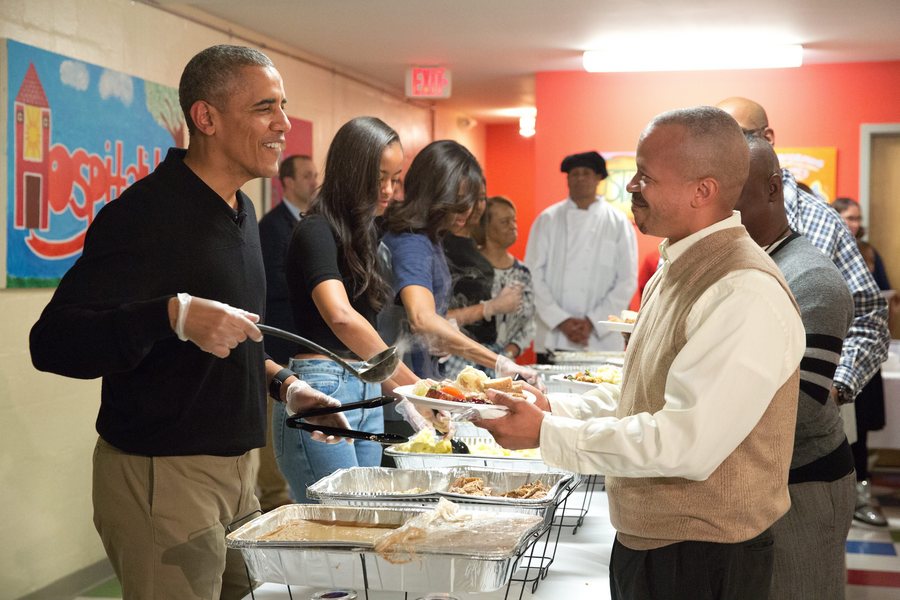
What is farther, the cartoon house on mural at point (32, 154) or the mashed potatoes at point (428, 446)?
the cartoon house on mural at point (32, 154)

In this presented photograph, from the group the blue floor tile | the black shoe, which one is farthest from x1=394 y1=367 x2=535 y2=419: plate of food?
the black shoe

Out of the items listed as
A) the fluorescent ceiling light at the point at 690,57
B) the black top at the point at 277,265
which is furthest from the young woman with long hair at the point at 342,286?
the fluorescent ceiling light at the point at 690,57

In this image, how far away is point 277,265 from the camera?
15.4 feet

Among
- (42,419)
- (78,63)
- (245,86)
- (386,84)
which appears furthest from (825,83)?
(245,86)

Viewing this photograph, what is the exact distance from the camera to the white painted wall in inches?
151

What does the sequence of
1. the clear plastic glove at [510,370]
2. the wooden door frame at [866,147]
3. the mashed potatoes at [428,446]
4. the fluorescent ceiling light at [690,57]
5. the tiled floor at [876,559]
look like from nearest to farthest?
1. the mashed potatoes at [428,446]
2. the clear plastic glove at [510,370]
3. the tiled floor at [876,559]
4. the fluorescent ceiling light at [690,57]
5. the wooden door frame at [866,147]

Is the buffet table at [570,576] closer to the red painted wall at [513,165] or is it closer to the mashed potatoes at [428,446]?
the mashed potatoes at [428,446]

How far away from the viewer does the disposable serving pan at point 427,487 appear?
1.86 m

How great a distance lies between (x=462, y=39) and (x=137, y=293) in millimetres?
4896

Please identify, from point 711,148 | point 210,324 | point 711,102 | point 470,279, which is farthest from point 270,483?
point 711,148

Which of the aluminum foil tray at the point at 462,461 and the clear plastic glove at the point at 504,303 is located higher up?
the clear plastic glove at the point at 504,303

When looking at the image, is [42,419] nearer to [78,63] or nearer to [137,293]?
[78,63]

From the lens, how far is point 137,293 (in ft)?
5.56

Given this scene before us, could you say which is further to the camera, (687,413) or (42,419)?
(42,419)
